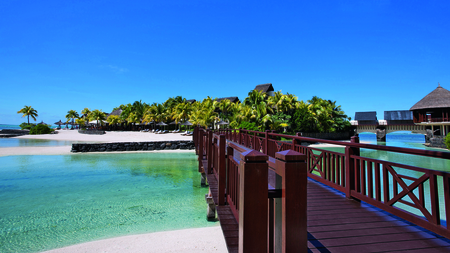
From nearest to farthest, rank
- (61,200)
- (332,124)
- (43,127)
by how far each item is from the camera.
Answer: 1. (61,200)
2. (332,124)
3. (43,127)

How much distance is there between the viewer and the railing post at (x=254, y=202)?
1592 millimetres

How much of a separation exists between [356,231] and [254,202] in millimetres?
2260

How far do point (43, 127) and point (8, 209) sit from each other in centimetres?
5611

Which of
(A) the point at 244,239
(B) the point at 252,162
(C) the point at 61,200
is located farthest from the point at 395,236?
(C) the point at 61,200

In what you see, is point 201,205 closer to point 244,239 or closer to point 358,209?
point 358,209

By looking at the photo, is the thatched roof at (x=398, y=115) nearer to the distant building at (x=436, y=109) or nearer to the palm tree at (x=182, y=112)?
the distant building at (x=436, y=109)

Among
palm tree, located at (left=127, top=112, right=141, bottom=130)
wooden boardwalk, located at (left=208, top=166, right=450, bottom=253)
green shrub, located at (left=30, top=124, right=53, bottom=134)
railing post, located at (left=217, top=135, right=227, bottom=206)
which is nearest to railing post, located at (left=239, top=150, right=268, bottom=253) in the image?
→ wooden boardwalk, located at (left=208, top=166, right=450, bottom=253)

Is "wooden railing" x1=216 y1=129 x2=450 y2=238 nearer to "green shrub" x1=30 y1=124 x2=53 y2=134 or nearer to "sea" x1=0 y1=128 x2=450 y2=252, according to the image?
"sea" x1=0 y1=128 x2=450 y2=252

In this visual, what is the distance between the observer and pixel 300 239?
1562mm

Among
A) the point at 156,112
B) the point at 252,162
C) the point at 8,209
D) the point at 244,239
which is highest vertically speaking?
the point at 156,112

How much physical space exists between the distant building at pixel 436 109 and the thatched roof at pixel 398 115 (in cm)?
2736

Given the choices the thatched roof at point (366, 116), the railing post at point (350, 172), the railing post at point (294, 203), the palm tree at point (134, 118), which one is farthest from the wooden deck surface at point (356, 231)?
the thatched roof at point (366, 116)

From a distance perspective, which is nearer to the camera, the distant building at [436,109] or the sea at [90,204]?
the sea at [90,204]

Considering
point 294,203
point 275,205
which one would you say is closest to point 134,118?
point 275,205
